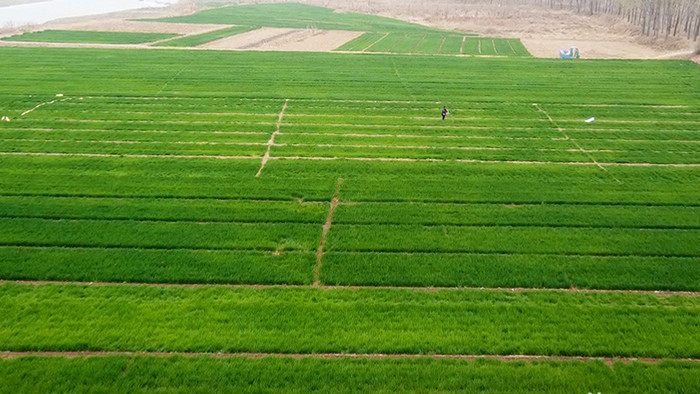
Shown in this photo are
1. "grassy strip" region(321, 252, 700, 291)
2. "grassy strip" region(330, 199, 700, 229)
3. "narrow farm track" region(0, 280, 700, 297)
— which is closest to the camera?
"narrow farm track" region(0, 280, 700, 297)

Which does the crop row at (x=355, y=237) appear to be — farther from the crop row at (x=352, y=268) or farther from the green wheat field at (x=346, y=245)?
the crop row at (x=352, y=268)

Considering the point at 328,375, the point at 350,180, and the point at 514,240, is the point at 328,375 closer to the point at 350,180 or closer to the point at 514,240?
the point at 514,240

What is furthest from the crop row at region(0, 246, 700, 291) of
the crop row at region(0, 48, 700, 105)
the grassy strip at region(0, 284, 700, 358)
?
the crop row at region(0, 48, 700, 105)

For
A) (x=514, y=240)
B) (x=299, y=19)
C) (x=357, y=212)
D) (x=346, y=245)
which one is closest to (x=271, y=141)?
(x=357, y=212)

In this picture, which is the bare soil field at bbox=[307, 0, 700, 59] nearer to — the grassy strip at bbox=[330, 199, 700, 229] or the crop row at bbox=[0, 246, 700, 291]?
the grassy strip at bbox=[330, 199, 700, 229]

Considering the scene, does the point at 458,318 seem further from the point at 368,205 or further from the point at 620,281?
the point at 368,205

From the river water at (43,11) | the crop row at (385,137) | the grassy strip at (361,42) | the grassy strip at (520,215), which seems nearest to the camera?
the grassy strip at (520,215)

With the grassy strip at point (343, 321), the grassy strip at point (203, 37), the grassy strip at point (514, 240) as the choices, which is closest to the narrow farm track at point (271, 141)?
the grassy strip at point (514, 240)
